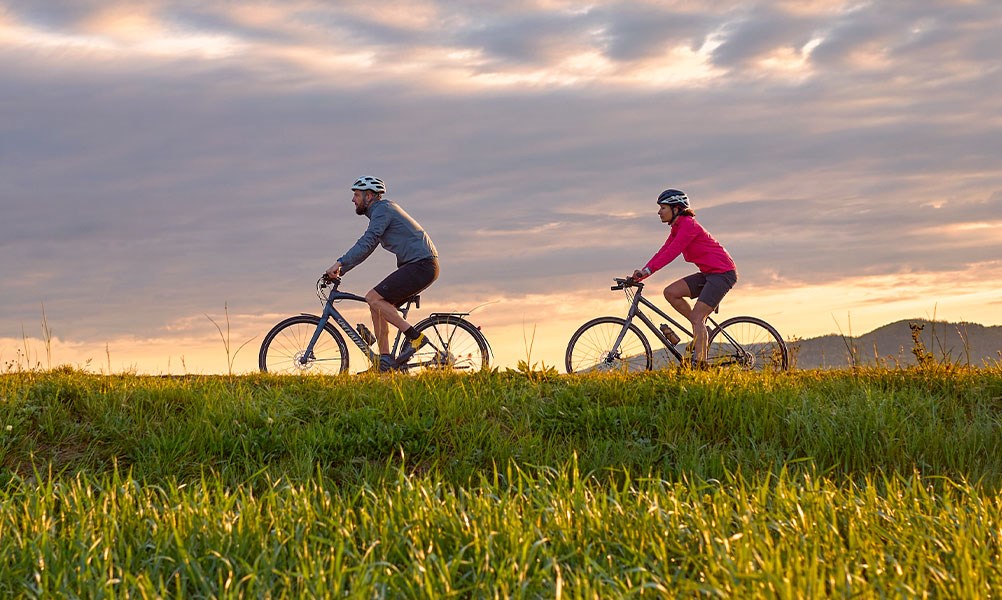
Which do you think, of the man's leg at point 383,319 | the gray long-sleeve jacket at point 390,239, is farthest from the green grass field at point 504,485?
the gray long-sleeve jacket at point 390,239

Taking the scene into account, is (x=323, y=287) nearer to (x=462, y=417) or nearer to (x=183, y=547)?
(x=462, y=417)

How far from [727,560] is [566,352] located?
957cm

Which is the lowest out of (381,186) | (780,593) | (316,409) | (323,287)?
(780,593)

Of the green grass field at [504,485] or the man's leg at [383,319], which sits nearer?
the green grass field at [504,485]

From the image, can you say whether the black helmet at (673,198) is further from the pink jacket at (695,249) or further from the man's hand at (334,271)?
the man's hand at (334,271)

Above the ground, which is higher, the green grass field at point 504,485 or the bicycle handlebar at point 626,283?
the bicycle handlebar at point 626,283

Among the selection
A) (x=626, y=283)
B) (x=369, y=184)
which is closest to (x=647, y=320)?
(x=626, y=283)

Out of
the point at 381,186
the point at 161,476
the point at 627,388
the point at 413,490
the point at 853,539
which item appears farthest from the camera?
the point at 381,186

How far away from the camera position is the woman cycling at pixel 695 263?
1259cm

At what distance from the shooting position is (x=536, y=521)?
14.3 ft

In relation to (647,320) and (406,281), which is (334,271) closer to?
(406,281)

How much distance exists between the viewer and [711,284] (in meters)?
12.6

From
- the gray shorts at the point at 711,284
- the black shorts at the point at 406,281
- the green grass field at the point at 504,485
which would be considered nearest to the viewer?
the green grass field at the point at 504,485

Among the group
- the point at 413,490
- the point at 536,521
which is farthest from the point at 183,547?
the point at 536,521
